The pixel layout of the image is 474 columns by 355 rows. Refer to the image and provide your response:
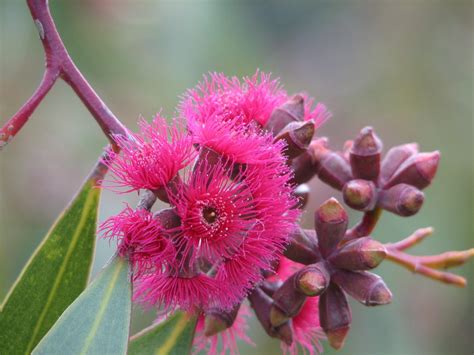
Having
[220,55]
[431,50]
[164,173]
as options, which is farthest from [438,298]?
[164,173]

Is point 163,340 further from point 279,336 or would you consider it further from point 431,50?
point 431,50

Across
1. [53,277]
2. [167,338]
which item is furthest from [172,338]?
[53,277]

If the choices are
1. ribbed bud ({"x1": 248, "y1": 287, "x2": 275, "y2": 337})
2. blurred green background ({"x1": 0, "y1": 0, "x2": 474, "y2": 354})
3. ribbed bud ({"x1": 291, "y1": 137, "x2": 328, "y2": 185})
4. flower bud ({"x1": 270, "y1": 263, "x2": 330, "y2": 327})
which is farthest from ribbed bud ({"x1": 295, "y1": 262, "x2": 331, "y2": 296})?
blurred green background ({"x1": 0, "y1": 0, "x2": 474, "y2": 354})

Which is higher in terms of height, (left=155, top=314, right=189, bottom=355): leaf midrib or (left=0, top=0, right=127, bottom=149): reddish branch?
(left=0, top=0, right=127, bottom=149): reddish branch

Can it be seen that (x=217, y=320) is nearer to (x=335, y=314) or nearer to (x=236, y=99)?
(x=335, y=314)

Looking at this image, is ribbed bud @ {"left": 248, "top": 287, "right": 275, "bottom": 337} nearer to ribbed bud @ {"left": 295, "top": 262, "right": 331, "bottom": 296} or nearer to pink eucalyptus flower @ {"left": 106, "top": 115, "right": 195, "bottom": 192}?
ribbed bud @ {"left": 295, "top": 262, "right": 331, "bottom": 296}

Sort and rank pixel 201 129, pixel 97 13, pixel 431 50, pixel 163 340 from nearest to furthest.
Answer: pixel 201 129
pixel 163 340
pixel 97 13
pixel 431 50
